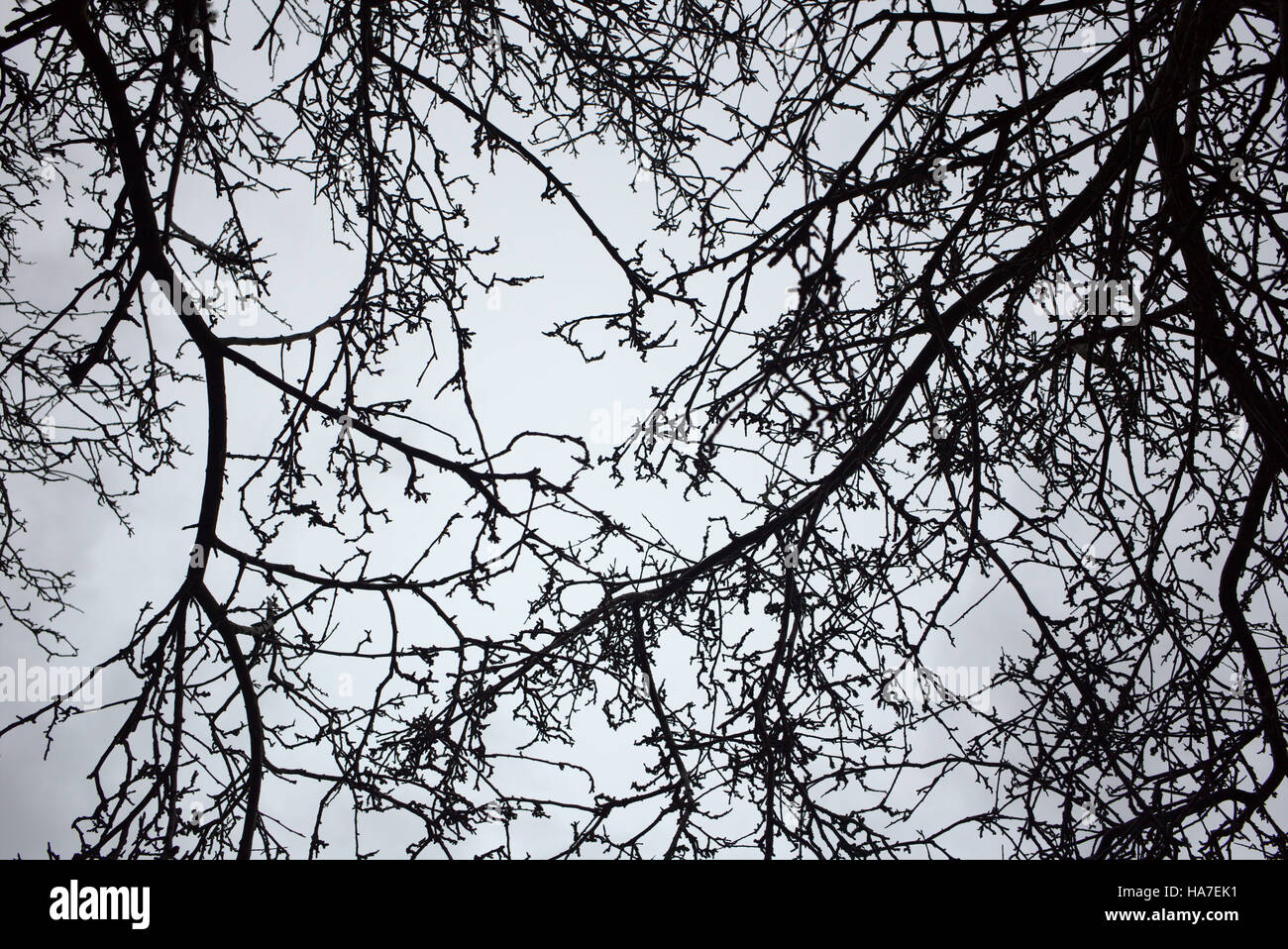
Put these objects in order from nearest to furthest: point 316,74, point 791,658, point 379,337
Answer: point 791,658
point 379,337
point 316,74

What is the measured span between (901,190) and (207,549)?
330 cm

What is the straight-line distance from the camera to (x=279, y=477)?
3.71m

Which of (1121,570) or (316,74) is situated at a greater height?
(316,74)

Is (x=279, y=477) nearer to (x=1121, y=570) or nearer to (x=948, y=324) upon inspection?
(x=948, y=324)

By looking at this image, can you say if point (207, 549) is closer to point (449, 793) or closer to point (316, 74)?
point (449, 793)

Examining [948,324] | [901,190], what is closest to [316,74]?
[901,190]
